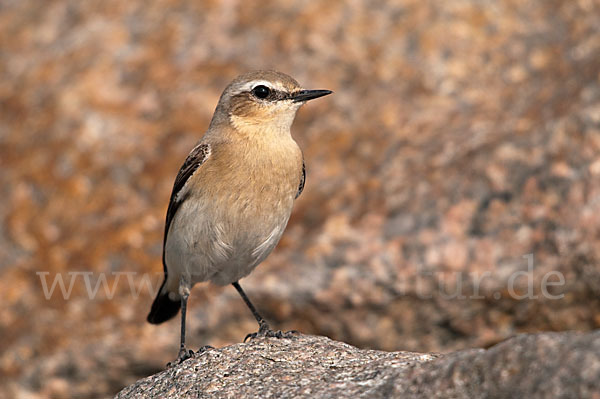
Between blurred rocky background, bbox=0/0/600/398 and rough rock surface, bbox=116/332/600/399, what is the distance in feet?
10.7

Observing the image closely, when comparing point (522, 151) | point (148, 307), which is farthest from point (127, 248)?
point (522, 151)

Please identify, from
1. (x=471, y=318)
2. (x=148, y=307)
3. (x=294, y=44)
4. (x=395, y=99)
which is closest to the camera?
(x=471, y=318)

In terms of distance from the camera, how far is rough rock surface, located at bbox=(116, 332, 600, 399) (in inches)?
147

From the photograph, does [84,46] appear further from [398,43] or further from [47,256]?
[398,43]

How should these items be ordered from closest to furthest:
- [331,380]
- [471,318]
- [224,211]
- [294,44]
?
[331,380] → [224,211] → [471,318] → [294,44]

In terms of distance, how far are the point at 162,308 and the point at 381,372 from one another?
13.6 ft

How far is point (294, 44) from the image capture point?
478 inches

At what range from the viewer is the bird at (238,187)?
7.09 meters

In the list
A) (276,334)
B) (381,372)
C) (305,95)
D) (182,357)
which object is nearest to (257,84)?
(305,95)

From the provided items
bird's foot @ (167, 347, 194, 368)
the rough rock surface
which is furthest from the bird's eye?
bird's foot @ (167, 347, 194, 368)

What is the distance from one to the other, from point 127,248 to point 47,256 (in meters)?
1.18

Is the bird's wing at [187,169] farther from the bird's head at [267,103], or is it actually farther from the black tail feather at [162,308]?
the black tail feather at [162,308]

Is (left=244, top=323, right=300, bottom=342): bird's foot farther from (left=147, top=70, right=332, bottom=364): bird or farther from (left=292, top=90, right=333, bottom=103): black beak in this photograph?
(left=292, top=90, right=333, bottom=103): black beak

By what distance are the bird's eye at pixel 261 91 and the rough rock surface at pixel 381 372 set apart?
2.41 m
